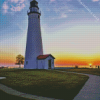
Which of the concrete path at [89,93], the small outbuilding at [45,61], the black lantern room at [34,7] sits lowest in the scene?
the concrete path at [89,93]

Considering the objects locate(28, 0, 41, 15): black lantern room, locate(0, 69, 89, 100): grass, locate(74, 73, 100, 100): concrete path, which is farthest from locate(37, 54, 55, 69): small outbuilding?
locate(74, 73, 100, 100): concrete path

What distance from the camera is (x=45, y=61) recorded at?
3247 cm

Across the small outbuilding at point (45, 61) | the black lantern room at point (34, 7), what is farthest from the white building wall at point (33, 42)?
the small outbuilding at point (45, 61)

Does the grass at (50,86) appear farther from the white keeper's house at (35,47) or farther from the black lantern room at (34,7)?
the black lantern room at (34,7)

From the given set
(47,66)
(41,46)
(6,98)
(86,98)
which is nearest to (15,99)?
(6,98)

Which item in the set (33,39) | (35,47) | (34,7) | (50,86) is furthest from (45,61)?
(50,86)

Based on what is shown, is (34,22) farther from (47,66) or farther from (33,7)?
(47,66)

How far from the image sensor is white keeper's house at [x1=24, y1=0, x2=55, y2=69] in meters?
33.3

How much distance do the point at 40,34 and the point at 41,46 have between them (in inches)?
138

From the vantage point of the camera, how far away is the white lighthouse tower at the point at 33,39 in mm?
33844

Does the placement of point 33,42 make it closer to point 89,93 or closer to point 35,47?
point 35,47

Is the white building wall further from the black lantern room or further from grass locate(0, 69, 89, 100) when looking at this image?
grass locate(0, 69, 89, 100)

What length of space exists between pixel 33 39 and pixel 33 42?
0.85 meters

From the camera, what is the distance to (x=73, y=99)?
450 cm
